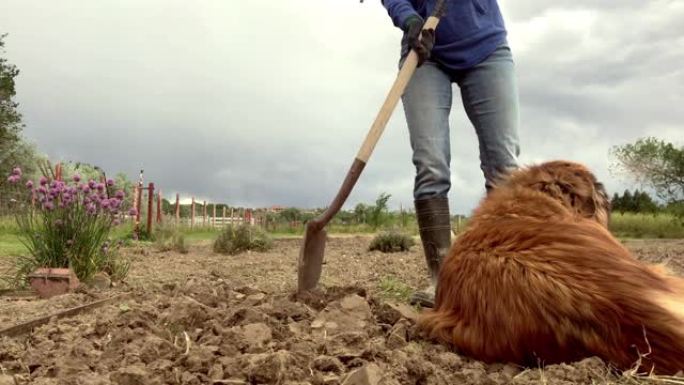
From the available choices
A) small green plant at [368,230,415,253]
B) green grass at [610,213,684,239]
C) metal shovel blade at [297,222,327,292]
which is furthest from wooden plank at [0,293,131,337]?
green grass at [610,213,684,239]

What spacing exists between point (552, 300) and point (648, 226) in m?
20.4

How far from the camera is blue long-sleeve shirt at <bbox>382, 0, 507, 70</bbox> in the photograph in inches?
165

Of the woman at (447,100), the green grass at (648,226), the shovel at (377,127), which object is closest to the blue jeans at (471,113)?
the woman at (447,100)

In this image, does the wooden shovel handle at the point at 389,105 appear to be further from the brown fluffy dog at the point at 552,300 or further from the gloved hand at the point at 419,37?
the brown fluffy dog at the point at 552,300

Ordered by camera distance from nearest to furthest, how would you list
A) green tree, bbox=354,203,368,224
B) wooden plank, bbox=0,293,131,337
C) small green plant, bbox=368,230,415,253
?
wooden plank, bbox=0,293,131,337, small green plant, bbox=368,230,415,253, green tree, bbox=354,203,368,224

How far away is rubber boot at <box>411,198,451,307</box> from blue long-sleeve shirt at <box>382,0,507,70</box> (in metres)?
0.86

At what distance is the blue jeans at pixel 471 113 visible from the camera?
161 inches

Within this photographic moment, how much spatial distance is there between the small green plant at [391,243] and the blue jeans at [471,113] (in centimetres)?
829

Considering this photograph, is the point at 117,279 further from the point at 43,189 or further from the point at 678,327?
the point at 678,327

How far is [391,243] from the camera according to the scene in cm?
1258

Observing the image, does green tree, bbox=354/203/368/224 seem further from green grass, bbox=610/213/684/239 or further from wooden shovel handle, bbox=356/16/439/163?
wooden shovel handle, bbox=356/16/439/163

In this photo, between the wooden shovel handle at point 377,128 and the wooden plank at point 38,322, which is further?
the wooden shovel handle at point 377,128

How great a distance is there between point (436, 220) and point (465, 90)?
86 cm

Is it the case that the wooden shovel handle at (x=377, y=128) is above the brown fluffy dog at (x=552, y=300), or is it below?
above
